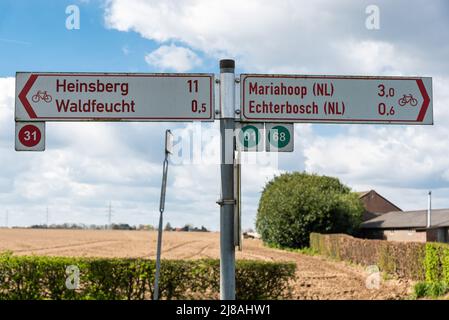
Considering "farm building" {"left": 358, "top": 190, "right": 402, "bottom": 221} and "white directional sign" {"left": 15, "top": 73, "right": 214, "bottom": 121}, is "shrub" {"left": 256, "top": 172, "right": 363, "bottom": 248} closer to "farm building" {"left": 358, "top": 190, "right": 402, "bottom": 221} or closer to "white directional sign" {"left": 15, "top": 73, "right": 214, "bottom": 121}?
"farm building" {"left": 358, "top": 190, "right": 402, "bottom": 221}

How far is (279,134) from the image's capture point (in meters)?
5.63

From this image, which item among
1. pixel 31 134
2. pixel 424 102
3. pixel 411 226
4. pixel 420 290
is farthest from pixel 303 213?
pixel 31 134

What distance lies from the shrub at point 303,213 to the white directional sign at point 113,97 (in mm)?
46919

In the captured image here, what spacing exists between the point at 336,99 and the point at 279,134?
638 mm

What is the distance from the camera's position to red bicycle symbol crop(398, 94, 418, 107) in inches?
227

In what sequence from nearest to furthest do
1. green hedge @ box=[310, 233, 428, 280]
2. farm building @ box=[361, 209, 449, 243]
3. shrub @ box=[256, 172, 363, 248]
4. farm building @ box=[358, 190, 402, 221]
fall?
green hedge @ box=[310, 233, 428, 280] → shrub @ box=[256, 172, 363, 248] → farm building @ box=[361, 209, 449, 243] → farm building @ box=[358, 190, 402, 221]

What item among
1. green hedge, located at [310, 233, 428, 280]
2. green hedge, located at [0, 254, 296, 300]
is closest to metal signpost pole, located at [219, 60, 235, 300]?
green hedge, located at [0, 254, 296, 300]

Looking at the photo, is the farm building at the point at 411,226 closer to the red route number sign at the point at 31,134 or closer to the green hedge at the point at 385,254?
the green hedge at the point at 385,254

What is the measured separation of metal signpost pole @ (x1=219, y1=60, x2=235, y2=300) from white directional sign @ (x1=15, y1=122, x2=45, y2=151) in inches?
65.0

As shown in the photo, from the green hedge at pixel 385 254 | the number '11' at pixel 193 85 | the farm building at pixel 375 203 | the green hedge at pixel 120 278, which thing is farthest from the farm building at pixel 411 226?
the number '11' at pixel 193 85

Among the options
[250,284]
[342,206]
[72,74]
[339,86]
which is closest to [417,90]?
[339,86]

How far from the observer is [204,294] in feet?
44.1

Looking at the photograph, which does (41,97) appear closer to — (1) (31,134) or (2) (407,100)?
(1) (31,134)

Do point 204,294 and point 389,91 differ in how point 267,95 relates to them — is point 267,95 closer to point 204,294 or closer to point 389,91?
point 389,91
